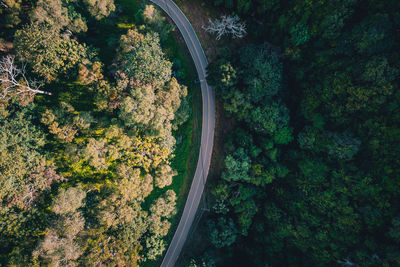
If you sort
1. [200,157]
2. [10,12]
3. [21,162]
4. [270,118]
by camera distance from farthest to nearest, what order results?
[200,157] < [270,118] < [21,162] < [10,12]

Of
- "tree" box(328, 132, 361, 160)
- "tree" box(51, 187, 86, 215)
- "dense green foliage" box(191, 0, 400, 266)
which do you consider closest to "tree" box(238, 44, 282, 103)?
"dense green foliage" box(191, 0, 400, 266)

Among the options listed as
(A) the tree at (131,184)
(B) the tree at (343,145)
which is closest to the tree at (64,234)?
(A) the tree at (131,184)

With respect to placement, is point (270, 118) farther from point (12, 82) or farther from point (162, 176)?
point (12, 82)

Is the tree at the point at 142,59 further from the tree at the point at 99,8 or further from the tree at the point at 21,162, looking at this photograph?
the tree at the point at 21,162

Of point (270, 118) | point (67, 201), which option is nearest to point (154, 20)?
point (270, 118)

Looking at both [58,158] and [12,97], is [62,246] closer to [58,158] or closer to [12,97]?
[58,158]

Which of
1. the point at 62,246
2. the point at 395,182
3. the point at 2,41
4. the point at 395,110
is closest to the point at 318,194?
the point at 395,182
